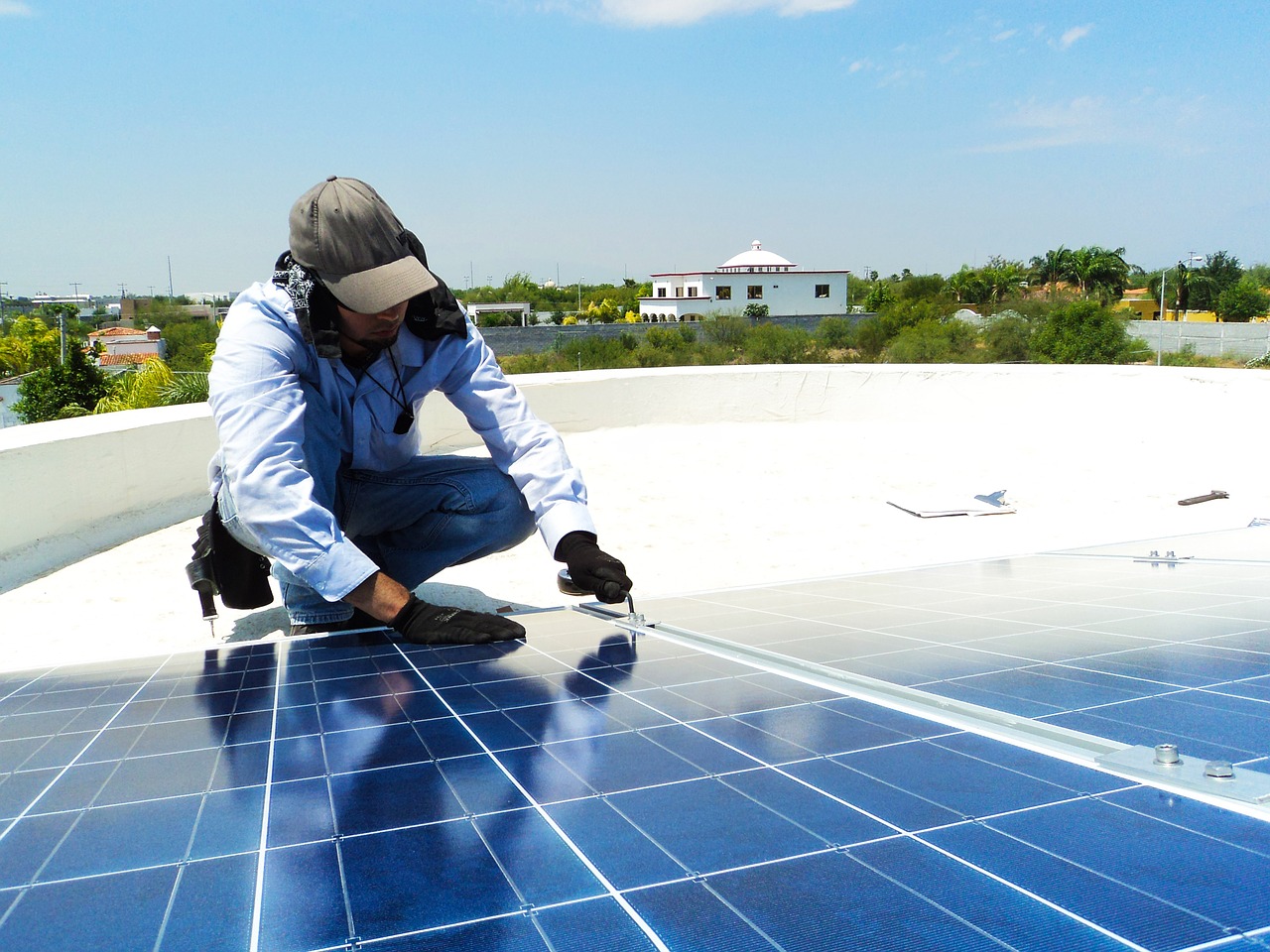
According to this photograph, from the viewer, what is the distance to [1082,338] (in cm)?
2334

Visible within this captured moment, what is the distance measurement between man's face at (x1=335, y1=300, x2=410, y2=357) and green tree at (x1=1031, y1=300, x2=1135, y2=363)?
2233 cm

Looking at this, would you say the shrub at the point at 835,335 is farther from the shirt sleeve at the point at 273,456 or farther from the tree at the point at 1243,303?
the tree at the point at 1243,303

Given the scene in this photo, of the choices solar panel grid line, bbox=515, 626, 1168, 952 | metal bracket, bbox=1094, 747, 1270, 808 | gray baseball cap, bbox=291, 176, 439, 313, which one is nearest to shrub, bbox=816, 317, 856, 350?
gray baseball cap, bbox=291, 176, 439, 313

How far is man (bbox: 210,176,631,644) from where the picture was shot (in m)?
3.00

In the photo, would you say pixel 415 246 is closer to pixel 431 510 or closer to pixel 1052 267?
pixel 431 510

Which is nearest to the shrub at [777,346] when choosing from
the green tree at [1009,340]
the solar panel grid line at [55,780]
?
the green tree at [1009,340]

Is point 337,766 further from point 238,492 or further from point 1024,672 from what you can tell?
point 1024,672

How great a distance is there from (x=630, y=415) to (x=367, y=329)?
850 cm

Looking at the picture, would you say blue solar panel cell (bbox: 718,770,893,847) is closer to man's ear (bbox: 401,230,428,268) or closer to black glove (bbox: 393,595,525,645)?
black glove (bbox: 393,595,525,645)

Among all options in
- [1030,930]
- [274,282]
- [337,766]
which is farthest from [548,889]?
[274,282]

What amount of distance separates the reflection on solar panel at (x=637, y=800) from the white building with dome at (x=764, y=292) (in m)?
75.4

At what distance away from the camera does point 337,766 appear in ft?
6.32

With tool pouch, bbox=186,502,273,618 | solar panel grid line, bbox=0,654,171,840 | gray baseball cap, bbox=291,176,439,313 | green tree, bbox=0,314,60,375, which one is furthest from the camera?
green tree, bbox=0,314,60,375

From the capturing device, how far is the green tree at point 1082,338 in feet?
76.1
